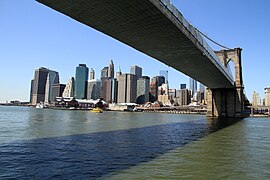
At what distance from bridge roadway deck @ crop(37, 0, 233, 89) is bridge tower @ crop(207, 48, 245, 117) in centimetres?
3026

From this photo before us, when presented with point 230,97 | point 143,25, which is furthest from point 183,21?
point 230,97

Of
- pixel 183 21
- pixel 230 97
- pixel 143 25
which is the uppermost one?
pixel 183 21

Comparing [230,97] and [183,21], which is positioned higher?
[183,21]

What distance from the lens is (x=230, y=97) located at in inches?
2557

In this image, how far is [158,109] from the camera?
161625 mm

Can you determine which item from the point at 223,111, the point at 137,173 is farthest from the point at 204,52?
the point at 223,111

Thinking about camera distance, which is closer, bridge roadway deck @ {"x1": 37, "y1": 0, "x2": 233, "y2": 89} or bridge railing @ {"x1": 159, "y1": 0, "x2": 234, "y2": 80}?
bridge roadway deck @ {"x1": 37, "y1": 0, "x2": 233, "y2": 89}

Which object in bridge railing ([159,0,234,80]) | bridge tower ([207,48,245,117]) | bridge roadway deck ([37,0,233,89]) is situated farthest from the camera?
bridge tower ([207,48,245,117])

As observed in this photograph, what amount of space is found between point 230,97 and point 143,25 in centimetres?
4960

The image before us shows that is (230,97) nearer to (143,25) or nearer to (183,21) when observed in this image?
(183,21)

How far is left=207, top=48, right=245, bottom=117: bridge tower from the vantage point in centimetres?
6357

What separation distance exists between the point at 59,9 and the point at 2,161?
12.2 metres

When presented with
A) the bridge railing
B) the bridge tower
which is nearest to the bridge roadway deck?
the bridge railing

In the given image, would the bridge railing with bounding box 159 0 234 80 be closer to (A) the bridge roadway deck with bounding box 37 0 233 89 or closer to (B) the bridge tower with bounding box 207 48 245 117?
(A) the bridge roadway deck with bounding box 37 0 233 89
